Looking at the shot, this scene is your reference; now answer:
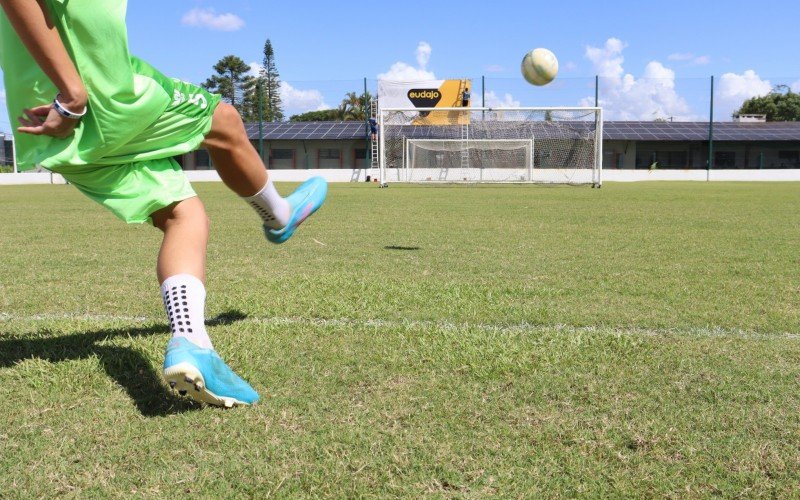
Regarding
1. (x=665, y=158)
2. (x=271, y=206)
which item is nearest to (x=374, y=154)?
(x=665, y=158)

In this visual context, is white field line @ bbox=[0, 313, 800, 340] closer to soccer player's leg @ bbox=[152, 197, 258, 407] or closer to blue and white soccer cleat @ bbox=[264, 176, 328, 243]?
blue and white soccer cleat @ bbox=[264, 176, 328, 243]

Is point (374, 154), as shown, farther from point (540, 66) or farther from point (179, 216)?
point (179, 216)

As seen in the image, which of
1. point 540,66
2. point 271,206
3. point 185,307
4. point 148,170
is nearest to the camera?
point 185,307

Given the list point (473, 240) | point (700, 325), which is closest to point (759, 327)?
point (700, 325)

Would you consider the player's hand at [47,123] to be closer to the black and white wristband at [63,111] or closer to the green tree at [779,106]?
the black and white wristband at [63,111]

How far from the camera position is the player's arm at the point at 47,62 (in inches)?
75.9

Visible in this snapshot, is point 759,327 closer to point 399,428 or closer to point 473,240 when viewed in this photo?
point 399,428

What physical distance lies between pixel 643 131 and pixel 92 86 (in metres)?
48.7

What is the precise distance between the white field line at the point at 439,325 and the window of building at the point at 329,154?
145 ft

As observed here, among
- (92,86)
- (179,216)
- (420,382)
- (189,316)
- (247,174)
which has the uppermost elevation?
(92,86)

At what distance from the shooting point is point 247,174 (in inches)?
107

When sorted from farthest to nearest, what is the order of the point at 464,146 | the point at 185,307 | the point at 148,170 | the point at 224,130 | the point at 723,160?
the point at 723,160
the point at 464,146
the point at 224,130
the point at 148,170
the point at 185,307

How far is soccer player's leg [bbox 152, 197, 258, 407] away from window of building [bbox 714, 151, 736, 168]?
50289 millimetres

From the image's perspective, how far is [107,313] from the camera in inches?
140
